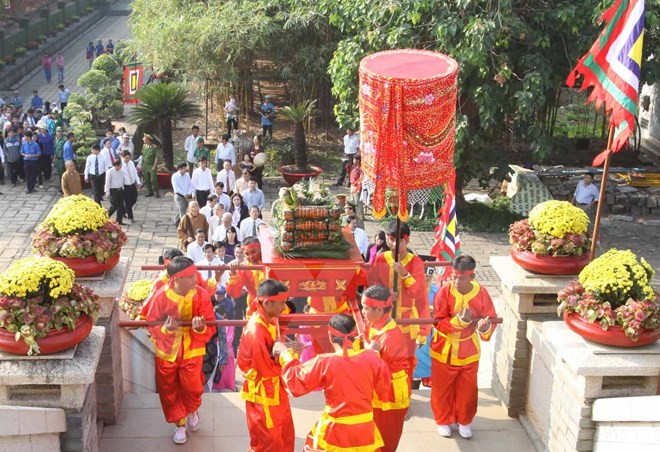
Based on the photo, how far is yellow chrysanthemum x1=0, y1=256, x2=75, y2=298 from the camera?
5613 millimetres

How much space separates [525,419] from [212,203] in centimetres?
700

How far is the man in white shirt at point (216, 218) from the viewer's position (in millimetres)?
12805

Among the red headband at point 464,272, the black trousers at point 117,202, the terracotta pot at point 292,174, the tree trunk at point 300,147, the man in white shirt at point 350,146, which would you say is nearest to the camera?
the red headband at point 464,272

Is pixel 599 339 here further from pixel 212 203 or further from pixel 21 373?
pixel 212 203

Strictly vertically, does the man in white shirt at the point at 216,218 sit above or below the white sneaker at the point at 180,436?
below

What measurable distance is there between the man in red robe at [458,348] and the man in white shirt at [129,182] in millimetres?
9600

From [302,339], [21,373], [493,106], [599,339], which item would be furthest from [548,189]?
[21,373]

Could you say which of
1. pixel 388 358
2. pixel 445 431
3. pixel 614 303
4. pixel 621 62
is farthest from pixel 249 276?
pixel 621 62

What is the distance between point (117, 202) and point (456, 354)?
9936 millimetres

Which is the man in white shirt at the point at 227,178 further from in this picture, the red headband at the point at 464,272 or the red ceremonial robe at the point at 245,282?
the red headband at the point at 464,272

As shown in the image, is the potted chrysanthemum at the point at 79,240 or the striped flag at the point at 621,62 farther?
the potted chrysanthemum at the point at 79,240

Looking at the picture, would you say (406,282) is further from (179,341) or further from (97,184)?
(97,184)

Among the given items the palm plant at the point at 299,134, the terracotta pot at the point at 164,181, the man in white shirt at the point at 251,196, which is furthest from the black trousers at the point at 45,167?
the man in white shirt at the point at 251,196

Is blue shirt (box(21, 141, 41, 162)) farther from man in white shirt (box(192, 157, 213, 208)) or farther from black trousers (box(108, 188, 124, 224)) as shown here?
man in white shirt (box(192, 157, 213, 208))
